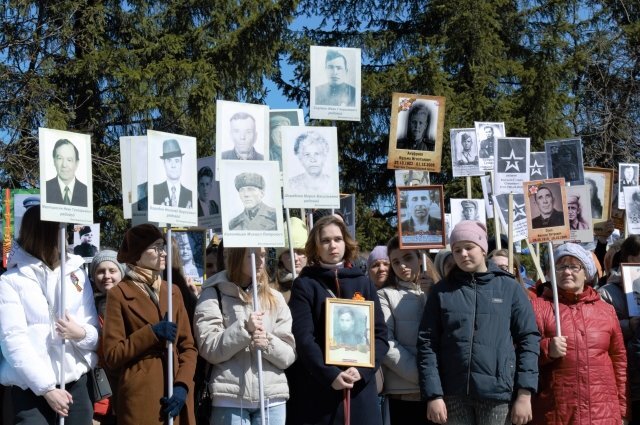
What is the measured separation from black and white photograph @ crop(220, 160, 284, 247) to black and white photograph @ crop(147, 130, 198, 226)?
0.81ft

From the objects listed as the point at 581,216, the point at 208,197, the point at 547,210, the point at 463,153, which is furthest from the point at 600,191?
the point at 208,197

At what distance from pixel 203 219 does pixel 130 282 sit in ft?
8.60

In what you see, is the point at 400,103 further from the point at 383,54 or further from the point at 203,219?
the point at 383,54

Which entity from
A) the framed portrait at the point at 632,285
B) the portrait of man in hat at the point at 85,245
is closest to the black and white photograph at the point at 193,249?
the portrait of man in hat at the point at 85,245

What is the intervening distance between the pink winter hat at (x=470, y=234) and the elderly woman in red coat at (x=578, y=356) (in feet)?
2.56

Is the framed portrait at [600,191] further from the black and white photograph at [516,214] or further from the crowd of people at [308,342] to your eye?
the crowd of people at [308,342]

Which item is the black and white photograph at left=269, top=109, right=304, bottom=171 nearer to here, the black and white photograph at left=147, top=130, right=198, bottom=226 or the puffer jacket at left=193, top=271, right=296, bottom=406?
the black and white photograph at left=147, top=130, right=198, bottom=226

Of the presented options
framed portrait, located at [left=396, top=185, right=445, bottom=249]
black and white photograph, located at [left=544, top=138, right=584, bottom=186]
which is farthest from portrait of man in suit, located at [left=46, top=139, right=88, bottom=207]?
black and white photograph, located at [left=544, top=138, right=584, bottom=186]

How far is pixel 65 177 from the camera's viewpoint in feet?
20.2

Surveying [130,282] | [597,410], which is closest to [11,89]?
[130,282]

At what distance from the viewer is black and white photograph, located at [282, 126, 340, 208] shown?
734 cm

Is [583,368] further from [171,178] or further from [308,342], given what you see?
[171,178]

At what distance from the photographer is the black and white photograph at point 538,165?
1041 centimetres

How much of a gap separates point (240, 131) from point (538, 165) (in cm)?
440
